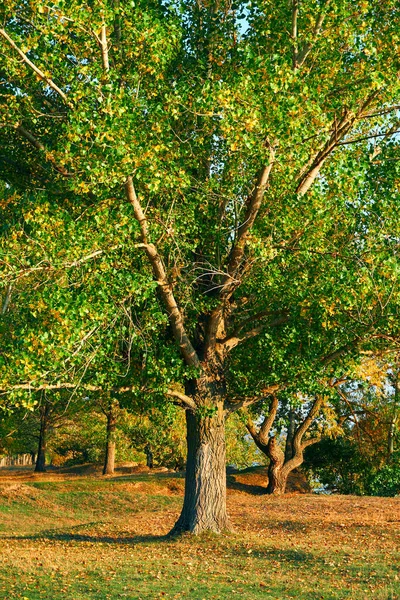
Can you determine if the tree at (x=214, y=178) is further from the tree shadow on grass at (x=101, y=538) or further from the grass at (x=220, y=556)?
the grass at (x=220, y=556)

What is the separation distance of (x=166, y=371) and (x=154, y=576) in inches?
177

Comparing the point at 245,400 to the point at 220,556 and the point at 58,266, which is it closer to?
the point at 220,556

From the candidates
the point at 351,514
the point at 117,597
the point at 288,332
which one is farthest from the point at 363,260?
the point at 351,514

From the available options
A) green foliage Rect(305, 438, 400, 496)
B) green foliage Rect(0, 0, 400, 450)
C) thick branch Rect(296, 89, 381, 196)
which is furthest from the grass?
thick branch Rect(296, 89, 381, 196)

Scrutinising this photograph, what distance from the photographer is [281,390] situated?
1736 centimetres

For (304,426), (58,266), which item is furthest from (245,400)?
(304,426)

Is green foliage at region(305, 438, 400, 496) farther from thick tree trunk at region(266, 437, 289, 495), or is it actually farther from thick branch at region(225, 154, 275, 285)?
thick branch at region(225, 154, 275, 285)

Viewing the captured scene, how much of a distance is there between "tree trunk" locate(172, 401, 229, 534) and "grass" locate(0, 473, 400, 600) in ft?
1.67

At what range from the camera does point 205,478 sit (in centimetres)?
1689

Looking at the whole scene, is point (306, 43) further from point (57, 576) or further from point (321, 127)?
point (57, 576)

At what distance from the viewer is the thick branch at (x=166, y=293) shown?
14367 mm

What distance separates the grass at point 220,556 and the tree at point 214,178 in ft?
6.41

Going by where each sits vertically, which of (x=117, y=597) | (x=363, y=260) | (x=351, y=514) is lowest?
(x=117, y=597)

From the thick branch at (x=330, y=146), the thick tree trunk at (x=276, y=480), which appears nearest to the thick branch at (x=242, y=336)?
the thick branch at (x=330, y=146)
